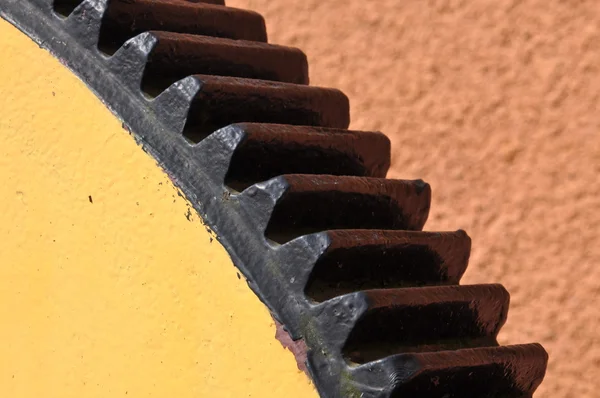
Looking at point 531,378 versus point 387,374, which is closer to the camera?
point 387,374

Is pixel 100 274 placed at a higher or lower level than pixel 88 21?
lower

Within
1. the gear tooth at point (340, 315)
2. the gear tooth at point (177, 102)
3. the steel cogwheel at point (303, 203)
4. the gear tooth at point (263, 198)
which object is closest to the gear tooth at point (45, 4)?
the steel cogwheel at point (303, 203)

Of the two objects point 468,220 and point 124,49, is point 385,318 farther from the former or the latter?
point 468,220

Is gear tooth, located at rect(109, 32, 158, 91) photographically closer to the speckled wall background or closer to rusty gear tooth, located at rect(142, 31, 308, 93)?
rusty gear tooth, located at rect(142, 31, 308, 93)

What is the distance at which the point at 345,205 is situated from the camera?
0.84 m

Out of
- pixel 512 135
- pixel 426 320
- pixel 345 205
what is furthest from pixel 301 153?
pixel 512 135

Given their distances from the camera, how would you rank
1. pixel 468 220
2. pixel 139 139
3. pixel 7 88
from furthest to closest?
pixel 468 220, pixel 7 88, pixel 139 139

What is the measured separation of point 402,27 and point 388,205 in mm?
445

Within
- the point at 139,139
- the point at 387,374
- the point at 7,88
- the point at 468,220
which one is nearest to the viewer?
the point at 387,374

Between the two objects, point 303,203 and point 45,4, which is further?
point 45,4

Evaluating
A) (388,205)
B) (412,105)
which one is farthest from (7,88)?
(412,105)

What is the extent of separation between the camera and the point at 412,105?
1264mm

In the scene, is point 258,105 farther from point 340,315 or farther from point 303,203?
point 340,315

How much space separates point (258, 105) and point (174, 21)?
125 millimetres
